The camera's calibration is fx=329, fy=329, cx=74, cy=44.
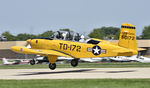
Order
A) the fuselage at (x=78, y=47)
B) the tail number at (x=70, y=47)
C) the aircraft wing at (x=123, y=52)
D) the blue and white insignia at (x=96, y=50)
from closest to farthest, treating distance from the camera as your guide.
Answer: the aircraft wing at (x=123, y=52), the fuselage at (x=78, y=47), the blue and white insignia at (x=96, y=50), the tail number at (x=70, y=47)

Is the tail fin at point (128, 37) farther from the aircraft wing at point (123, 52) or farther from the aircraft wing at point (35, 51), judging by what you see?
the aircraft wing at point (35, 51)

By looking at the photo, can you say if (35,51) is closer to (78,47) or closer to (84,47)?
(78,47)

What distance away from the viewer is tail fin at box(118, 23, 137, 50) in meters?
23.2

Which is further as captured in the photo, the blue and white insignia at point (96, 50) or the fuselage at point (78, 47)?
the blue and white insignia at point (96, 50)

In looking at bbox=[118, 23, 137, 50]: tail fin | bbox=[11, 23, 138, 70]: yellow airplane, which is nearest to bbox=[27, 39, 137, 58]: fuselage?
bbox=[11, 23, 138, 70]: yellow airplane

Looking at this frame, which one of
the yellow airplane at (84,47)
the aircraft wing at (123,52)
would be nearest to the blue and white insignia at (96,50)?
the yellow airplane at (84,47)

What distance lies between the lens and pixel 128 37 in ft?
76.3

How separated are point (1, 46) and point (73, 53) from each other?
Result: 205 feet

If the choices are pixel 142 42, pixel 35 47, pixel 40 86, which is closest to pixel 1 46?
pixel 142 42

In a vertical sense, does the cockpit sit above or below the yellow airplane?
above

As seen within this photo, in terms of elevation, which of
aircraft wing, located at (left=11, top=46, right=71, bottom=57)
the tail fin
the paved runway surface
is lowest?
the paved runway surface

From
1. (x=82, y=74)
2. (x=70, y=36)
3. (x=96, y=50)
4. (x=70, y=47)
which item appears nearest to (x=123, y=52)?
(x=96, y=50)

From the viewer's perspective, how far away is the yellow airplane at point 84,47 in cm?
2325

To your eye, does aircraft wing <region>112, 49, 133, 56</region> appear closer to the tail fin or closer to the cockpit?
the tail fin
